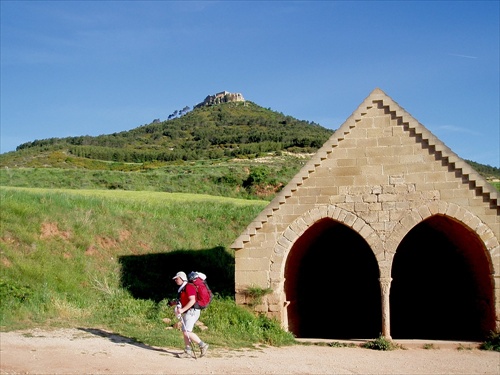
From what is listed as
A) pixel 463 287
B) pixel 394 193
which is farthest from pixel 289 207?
pixel 463 287

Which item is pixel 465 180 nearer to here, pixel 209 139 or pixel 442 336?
pixel 442 336

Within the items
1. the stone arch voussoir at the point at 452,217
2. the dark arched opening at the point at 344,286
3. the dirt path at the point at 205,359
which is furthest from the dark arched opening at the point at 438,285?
the dirt path at the point at 205,359

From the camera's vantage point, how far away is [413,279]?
2292cm

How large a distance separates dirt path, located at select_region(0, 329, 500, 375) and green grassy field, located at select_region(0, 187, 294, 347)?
0.91 meters

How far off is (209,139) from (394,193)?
67.8 meters

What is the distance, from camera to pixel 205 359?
1223 cm

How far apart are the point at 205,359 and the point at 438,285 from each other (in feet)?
42.6

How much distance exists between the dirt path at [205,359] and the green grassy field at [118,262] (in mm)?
909

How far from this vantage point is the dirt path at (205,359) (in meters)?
10.8

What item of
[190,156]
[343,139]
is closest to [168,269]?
[343,139]

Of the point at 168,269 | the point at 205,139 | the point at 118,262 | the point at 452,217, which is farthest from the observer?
the point at 205,139

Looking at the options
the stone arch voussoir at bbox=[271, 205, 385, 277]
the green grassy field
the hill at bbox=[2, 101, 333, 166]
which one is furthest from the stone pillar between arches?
the hill at bbox=[2, 101, 333, 166]

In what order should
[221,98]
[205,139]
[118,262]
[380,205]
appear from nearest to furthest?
[380,205] → [118,262] → [205,139] → [221,98]

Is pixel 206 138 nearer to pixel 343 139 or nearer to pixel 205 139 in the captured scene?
pixel 205 139
